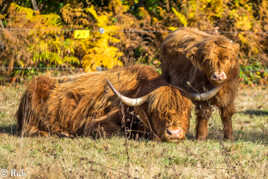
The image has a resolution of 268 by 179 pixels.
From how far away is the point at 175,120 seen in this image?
4871 mm

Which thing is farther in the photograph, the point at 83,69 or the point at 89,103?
the point at 83,69

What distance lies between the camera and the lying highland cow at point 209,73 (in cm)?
513

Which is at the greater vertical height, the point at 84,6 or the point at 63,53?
the point at 84,6

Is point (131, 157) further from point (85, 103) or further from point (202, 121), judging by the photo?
point (85, 103)

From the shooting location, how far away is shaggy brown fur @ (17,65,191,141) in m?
5.30

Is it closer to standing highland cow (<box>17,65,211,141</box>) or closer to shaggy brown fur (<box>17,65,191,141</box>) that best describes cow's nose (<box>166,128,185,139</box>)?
standing highland cow (<box>17,65,211,141</box>)

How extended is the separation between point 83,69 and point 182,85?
14.1ft

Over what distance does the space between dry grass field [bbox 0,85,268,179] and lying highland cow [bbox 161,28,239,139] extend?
0.32 meters

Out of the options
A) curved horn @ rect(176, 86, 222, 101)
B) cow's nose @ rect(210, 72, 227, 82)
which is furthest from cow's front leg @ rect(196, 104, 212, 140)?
cow's nose @ rect(210, 72, 227, 82)

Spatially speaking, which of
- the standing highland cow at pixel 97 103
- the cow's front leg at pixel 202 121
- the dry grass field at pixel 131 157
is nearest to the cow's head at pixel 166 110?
the standing highland cow at pixel 97 103

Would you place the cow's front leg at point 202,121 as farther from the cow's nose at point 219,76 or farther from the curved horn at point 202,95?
→ the cow's nose at point 219,76

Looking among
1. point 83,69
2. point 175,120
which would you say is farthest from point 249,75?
point 175,120

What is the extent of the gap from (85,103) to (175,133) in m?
1.40

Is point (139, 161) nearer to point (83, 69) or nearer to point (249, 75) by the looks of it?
point (83, 69)
